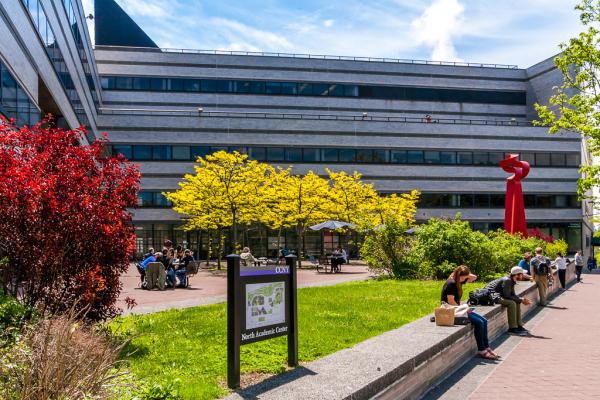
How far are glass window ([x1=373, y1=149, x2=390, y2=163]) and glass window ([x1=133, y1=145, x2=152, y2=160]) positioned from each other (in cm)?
2071

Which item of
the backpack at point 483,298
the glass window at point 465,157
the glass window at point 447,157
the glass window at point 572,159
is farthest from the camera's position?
the glass window at point 572,159

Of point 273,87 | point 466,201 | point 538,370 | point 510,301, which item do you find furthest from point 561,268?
point 273,87

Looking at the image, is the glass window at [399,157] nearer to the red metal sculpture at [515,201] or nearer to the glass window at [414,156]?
the glass window at [414,156]

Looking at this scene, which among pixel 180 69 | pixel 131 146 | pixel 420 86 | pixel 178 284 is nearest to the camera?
pixel 178 284

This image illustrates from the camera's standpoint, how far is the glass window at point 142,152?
160 ft

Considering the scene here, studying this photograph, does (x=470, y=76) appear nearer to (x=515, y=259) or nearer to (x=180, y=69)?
(x=180, y=69)

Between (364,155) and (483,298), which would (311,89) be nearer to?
(364,155)

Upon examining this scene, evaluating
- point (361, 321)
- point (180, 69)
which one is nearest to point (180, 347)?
point (361, 321)

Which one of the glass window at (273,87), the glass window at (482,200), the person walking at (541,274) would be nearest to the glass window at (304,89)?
the glass window at (273,87)

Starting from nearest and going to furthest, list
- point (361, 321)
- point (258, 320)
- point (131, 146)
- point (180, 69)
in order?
point (258, 320), point (361, 321), point (131, 146), point (180, 69)

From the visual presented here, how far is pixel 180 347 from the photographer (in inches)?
331

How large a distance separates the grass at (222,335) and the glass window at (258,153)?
35.7 meters

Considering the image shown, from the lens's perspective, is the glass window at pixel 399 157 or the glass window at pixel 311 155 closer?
the glass window at pixel 311 155

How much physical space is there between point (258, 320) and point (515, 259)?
1982 centimetres
